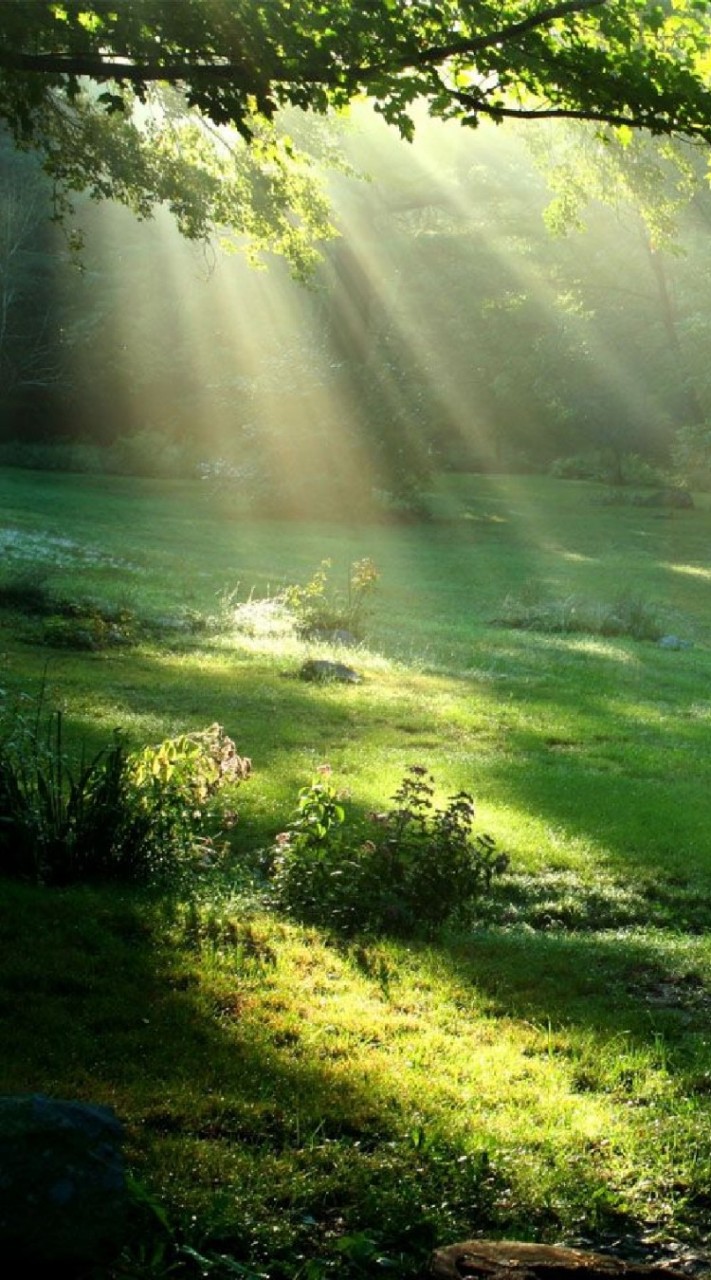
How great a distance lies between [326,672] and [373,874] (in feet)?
28.4

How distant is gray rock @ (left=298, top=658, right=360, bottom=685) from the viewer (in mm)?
16375

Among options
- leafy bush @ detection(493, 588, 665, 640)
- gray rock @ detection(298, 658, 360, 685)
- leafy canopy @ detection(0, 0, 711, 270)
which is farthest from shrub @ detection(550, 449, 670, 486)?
leafy canopy @ detection(0, 0, 711, 270)

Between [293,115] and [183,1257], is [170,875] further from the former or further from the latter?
[293,115]

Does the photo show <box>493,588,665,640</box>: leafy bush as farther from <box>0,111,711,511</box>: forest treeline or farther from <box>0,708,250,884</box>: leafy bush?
<box>0,111,711,511</box>: forest treeline

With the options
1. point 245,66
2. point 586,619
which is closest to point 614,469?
point 586,619

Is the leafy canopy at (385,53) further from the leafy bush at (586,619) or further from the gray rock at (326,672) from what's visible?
the leafy bush at (586,619)

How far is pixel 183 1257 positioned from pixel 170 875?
4062 mm

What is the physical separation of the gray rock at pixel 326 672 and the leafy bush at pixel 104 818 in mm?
7959

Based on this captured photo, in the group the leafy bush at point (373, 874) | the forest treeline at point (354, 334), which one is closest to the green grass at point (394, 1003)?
the leafy bush at point (373, 874)

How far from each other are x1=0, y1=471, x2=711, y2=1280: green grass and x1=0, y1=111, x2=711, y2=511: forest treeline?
28538 millimetres

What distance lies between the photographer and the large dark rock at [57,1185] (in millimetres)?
3283

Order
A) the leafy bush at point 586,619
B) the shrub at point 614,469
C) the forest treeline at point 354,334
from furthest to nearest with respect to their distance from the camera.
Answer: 1. the shrub at point 614,469
2. the forest treeline at point 354,334
3. the leafy bush at point 586,619

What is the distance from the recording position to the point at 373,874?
7.85 m

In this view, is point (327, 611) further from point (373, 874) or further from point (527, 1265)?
point (527, 1265)
